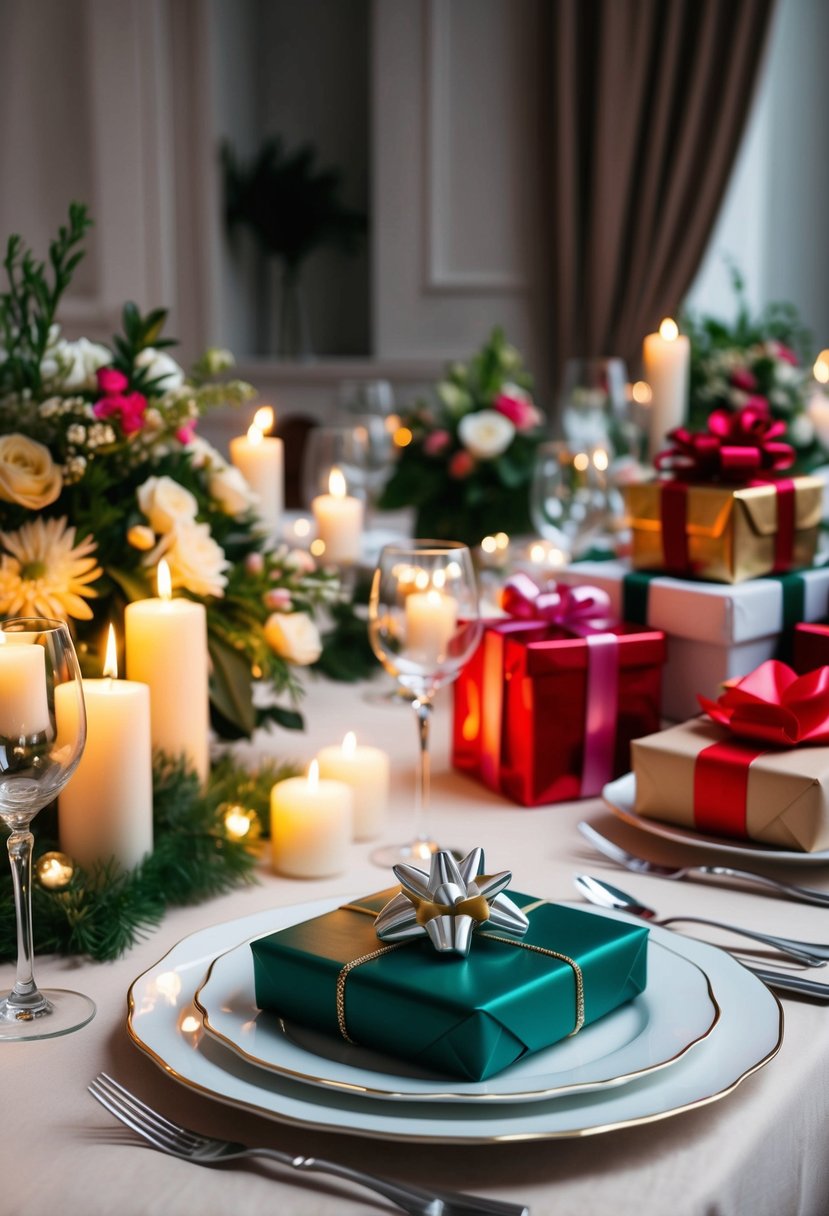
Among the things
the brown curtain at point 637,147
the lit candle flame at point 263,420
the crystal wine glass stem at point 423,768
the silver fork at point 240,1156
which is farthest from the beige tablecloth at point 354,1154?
the brown curtain at point 637,147

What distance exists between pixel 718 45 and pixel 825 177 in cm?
55

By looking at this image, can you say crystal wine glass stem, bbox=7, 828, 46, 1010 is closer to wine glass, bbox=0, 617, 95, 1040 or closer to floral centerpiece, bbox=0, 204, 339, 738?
wine glass, bbox=0, 617, 95, 1040

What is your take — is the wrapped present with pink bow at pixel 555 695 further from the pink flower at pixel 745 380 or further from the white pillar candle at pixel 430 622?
the pink flower at pixel 745 380

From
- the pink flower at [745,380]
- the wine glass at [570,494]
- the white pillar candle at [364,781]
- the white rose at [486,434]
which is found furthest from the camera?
the pink flower at [745,380]

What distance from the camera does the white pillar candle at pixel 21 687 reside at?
687 mm

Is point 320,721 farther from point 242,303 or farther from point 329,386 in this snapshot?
point 242,303

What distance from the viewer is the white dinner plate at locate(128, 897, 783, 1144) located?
584mm

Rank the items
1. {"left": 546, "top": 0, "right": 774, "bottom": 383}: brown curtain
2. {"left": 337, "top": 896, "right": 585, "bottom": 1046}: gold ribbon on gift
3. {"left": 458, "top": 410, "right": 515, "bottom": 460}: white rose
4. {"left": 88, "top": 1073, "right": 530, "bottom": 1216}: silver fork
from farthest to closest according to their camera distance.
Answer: {"left": 546, "top": 0, "right": 774, "bottom": 383}: brown curtain < {"left": 458, "top": 410, "right": 515, "bottom": 460}: white rose < {"left": 337, "top": 896, "right": 585, "bottom": 1046}: gold ribbon on gift < {"left": 88, "top": 1073, "right": 530, "bottom": 1216}: silver fork

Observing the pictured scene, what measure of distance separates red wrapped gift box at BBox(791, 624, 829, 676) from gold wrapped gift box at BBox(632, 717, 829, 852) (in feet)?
0.72

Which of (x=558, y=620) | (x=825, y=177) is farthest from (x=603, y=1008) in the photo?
(x=825, y=177)

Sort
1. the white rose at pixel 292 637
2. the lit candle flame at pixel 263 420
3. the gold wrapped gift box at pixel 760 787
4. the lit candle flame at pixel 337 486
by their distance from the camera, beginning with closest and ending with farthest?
1. the gold wrapped gift box at pixel 760 787
2. the white rose at pixel 292 637
3. the lit candle flame at pixel 263 420
4. the lit candle flame at pixel 337 486

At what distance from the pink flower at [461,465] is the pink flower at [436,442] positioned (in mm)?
28

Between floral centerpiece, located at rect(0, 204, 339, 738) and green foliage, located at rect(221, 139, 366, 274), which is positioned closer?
floral centerpiece, located at rect(0, 204, 339, 738)

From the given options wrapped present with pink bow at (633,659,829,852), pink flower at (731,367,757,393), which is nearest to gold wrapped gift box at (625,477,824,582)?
wrapped present with pink bow at (633,659,829,852)
